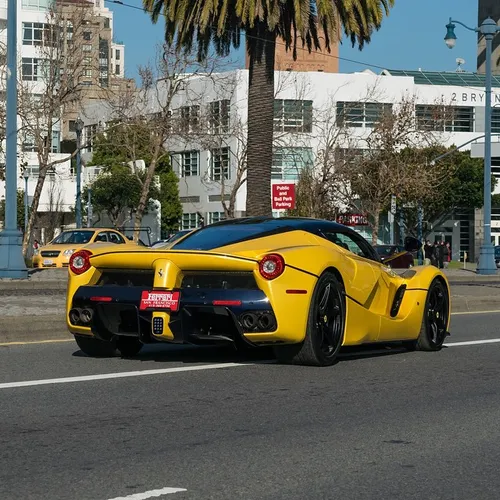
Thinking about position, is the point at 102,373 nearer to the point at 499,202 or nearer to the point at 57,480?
the point at 57,480

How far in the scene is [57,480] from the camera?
557cm

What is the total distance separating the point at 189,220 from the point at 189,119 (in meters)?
27.4

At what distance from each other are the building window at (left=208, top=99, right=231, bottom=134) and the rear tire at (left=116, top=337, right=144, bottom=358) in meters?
43.3

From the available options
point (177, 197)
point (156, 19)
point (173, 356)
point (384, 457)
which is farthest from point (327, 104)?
point (384, 457)

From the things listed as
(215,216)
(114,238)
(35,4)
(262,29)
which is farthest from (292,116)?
(35,4)

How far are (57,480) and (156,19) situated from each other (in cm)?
2629

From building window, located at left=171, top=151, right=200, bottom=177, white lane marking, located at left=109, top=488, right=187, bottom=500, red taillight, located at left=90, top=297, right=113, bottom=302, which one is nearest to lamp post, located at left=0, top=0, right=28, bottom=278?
red taillight, located at left=90, top=297, right=113, bottom=302

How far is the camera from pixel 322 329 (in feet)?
33.0

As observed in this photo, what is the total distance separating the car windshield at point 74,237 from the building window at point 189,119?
15.8m

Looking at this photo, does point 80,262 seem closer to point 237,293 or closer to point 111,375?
point 111,375

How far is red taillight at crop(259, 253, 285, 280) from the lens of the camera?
31.3 feet

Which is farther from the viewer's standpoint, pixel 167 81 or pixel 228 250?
pixel 167 81

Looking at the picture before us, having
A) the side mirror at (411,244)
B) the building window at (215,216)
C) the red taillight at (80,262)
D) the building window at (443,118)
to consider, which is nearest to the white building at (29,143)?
the building window at (215,216)

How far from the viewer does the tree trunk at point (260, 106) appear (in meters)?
29.8
